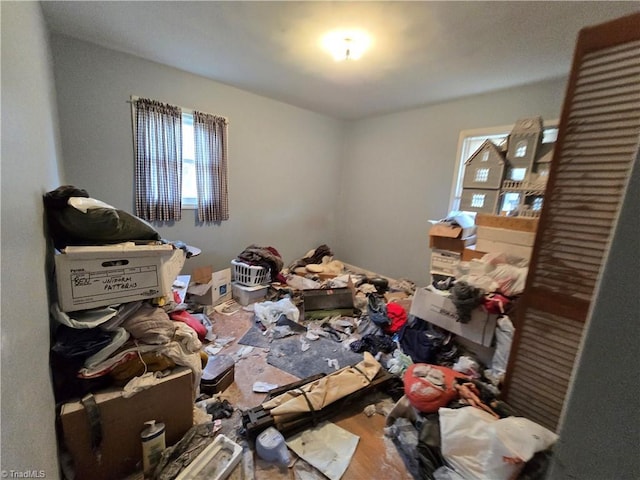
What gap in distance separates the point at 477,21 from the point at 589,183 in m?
1.32

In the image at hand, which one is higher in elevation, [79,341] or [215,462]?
[79,341]

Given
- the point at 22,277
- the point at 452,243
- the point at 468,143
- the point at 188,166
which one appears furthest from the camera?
the point at 468,143

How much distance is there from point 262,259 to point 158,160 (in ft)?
4.98

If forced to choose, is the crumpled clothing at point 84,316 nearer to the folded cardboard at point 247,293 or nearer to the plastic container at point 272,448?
the plastic container at point 272,448

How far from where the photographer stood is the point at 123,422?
1.13m

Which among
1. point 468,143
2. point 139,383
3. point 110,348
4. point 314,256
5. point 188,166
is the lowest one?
point 314,256

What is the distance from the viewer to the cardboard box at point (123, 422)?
1.04m

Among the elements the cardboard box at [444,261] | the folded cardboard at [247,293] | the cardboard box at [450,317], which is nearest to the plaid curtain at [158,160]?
the folded cardboard at [247,293]

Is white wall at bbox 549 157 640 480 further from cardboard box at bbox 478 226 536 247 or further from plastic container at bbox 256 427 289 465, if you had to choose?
cardboard box at bbox 478 226 536 247

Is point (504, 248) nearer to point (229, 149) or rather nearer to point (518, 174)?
point (518, 174)

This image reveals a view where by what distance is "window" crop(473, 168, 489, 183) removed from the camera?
8.50 feet

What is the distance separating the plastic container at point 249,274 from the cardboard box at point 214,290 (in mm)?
119

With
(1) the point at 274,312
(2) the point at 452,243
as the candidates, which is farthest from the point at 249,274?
(2) the point at 452,243

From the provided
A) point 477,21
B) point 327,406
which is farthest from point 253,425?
point 477,21
